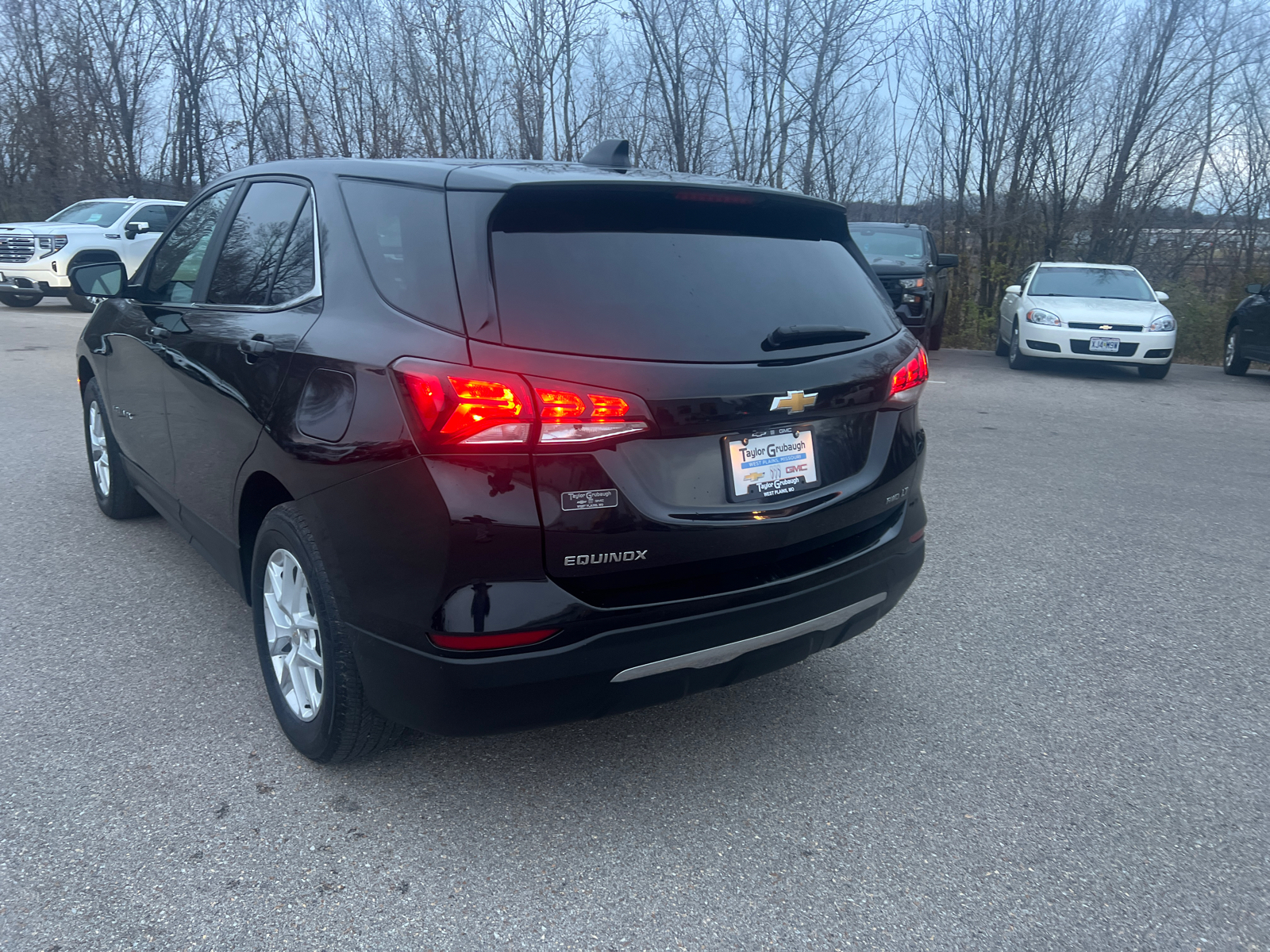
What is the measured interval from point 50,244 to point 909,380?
18560 millimetres

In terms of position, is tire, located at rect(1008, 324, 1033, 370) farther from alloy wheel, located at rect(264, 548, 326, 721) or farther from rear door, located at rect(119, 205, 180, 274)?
rear door, located at rect(119, 205, 180, 274)

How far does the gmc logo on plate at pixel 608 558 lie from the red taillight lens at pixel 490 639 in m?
0.17

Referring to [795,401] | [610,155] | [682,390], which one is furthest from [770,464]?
[610,155]

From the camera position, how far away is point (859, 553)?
2916 mm

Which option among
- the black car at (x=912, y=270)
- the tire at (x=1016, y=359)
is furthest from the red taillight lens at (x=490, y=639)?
the tire at (x=1016, y=359)

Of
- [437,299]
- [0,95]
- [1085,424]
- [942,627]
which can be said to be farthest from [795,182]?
[0,95]

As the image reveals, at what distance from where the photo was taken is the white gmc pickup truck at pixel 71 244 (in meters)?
17.4

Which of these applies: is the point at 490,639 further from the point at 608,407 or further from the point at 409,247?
the point at 409,247

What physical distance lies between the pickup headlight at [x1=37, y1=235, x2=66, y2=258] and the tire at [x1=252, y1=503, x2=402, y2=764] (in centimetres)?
1738

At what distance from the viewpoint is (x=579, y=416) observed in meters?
2.33

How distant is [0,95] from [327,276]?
107 ft

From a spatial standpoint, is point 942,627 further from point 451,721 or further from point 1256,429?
point 1256,429

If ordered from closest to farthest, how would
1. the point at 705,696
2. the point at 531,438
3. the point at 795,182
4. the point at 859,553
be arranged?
the point at 531,438 < the point at 859,553 < the point at 705,696 < the point at 795,182

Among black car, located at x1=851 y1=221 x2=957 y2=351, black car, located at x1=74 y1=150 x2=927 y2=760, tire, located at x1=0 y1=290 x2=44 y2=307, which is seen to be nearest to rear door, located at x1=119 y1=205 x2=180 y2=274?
tire, located at x1=0 y1=290 x2=44 y2=307
